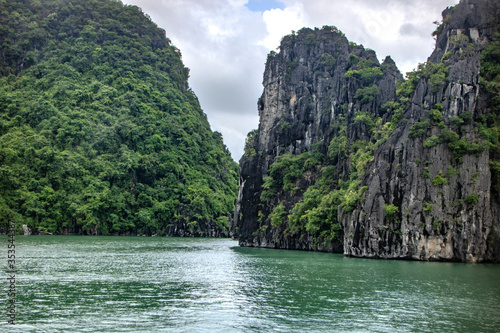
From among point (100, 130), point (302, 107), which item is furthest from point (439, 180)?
point (100, 130)

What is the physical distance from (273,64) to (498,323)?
8568cm

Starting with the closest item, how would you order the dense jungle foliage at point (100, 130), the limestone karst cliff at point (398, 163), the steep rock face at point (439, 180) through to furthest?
the steep rock face at point (439, 180)
the limestone karst cliff at point (398, 163)
the dense jungle foliage at point (100, 130)

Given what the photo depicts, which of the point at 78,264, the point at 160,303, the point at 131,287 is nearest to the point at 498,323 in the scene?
the point at 160,303

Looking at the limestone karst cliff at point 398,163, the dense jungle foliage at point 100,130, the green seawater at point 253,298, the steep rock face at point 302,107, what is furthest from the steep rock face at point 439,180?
the dense jungle foliage at point 100,130

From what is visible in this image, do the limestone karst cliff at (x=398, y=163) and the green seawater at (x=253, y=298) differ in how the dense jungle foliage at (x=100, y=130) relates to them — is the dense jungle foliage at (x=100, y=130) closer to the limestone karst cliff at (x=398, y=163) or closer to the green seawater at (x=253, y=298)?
the limestone karst cliff at (x=398, y=163)

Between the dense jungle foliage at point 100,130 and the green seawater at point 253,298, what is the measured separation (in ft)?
225

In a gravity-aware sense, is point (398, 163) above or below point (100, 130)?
below

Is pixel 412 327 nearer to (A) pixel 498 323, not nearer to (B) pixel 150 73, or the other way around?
(A) pixel 498 323

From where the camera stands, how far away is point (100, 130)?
134000mm

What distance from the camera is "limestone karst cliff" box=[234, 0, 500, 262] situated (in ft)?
169

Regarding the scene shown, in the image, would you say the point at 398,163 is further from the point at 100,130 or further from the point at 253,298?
the point at 100,130

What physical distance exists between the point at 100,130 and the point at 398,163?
9676cm

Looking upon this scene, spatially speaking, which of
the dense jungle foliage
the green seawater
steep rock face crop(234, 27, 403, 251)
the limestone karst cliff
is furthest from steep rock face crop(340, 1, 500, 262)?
the dense jungle foliage

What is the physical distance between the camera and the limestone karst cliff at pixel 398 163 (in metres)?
51.5
